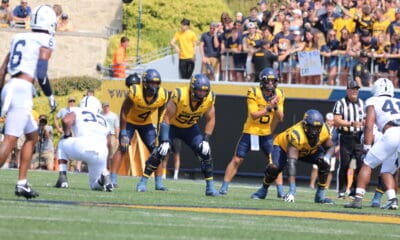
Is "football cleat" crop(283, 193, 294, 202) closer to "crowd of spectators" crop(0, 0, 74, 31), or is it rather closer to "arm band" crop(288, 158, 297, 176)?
"arm band" crop(288, 158, 297, 176)

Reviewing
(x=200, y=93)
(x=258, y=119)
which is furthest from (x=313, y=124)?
(x=258, y=119)

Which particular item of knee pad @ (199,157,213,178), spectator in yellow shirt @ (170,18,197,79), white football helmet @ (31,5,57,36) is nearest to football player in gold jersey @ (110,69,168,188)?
knee pad @ (199,157,213,178)

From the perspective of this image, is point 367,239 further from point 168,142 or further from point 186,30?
point 186,30

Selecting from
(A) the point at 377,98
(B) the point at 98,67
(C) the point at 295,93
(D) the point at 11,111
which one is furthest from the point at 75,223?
(B) the point at 98,67

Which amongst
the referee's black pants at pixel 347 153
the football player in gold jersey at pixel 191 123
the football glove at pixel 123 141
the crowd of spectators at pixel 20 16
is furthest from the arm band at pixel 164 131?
the crowd of spectators at pixel 20 16

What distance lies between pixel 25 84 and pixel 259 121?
4.98m

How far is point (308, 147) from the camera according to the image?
548 inches

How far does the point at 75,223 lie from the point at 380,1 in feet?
50.1

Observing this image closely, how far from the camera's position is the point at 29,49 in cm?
1123

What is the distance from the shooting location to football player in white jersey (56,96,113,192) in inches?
521

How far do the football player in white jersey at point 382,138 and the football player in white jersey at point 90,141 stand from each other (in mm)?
2863

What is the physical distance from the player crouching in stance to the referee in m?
2.62

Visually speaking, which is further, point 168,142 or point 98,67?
point 98,67

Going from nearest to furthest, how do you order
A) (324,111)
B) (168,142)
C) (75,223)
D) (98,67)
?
1. (75,223)
2. (168,142)
3. (324,111)
4. (98,67)
